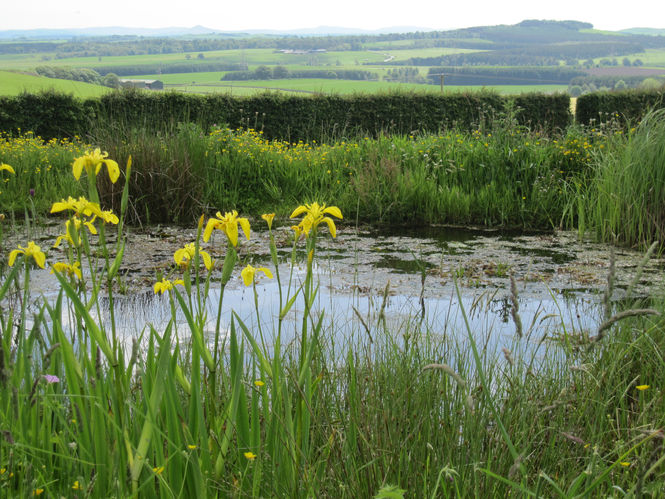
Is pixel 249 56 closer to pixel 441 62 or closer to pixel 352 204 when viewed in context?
pixel 441 62

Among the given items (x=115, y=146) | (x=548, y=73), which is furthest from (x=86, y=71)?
(x=548, y=73)

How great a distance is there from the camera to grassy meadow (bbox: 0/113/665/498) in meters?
1.33

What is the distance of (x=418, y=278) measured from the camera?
15.5 ft

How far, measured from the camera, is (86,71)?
3045 cm

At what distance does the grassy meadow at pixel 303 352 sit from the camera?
133 cm

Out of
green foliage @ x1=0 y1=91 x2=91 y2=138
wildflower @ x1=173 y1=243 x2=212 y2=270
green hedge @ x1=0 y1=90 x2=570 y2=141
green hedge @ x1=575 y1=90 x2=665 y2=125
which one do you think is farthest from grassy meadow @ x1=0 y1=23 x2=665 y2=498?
green hedge @ x1=575 y1=90 x2=665 y2=125

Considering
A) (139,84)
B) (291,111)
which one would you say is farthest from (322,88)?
(139,84)

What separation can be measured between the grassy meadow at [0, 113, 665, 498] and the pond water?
14 cm

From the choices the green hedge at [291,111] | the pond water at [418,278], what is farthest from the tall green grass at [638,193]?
the green hedge at [291,111]

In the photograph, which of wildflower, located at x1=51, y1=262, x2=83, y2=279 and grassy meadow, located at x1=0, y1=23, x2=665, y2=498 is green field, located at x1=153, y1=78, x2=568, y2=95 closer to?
grassy meadow, located at x1=0, y1=23, x2=665, y2=498

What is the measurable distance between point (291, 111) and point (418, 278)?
30.6ft

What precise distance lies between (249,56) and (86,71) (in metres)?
50.7

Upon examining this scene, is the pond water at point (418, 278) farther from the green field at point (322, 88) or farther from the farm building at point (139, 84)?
the farm building at point (139, 84)

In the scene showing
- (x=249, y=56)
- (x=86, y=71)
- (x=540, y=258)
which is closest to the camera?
(x=540, y=258)
